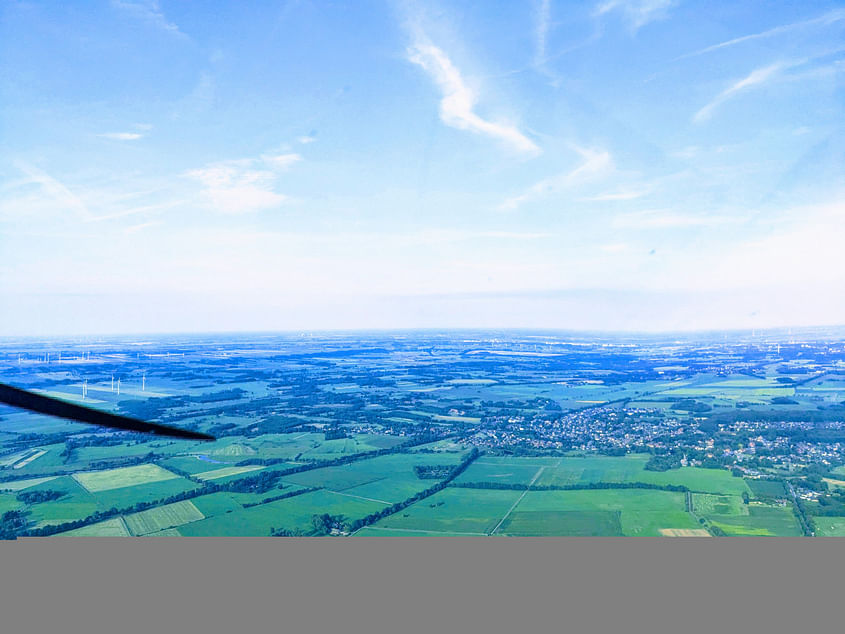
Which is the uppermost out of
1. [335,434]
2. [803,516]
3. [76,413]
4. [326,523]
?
[76,413]

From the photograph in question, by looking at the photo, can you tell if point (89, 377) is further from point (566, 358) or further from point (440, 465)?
point (566, 358)

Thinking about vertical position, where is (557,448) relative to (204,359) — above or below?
below

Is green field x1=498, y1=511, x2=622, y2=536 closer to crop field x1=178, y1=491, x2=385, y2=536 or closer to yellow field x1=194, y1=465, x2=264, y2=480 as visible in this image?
crop field x1=178, y1=491, x2=385, y2=536

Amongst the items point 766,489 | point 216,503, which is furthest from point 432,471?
point 766,489

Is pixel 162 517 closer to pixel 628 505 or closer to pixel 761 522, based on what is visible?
pixel 628 505

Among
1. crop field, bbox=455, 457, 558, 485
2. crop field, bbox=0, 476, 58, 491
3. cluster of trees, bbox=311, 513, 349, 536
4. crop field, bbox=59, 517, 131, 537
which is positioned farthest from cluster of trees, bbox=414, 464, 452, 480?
crop field, bbox=0, 476, 58, 491

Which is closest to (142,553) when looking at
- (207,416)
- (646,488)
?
(207,416)
